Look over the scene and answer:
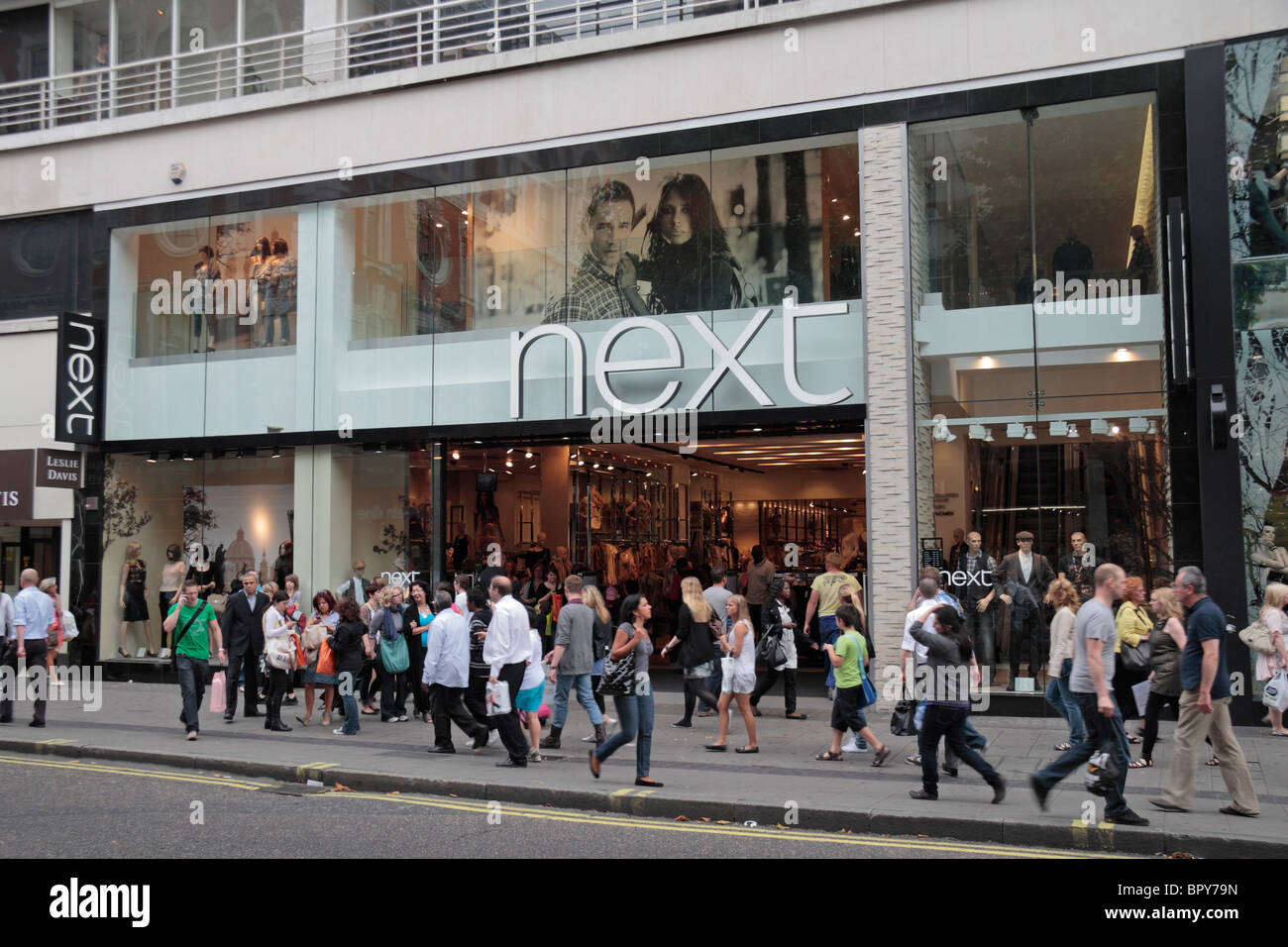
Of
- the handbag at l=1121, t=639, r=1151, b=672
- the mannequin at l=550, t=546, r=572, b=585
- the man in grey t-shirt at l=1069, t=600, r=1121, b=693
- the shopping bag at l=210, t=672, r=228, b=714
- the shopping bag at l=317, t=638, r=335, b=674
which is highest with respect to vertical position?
the mannequin at l=550, t=546, r=572, b=585

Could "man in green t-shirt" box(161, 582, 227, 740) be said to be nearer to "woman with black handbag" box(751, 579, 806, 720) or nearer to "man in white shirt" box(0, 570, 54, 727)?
"man in white shirt" box(0, 570, 54, 727)

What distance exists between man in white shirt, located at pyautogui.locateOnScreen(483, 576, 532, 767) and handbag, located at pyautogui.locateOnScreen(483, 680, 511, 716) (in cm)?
6

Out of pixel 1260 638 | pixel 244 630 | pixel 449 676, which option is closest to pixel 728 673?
pixel 449 676

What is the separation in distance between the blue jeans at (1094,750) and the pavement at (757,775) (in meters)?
0.22

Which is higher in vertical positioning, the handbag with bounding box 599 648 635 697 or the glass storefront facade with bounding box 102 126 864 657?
the glass storefront facade with bounding box 102 126 864 657

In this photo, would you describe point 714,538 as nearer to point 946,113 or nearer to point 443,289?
point 443,289

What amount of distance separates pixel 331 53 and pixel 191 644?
35.2 feet

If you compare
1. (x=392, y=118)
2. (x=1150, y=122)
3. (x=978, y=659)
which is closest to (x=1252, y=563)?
(x=978, y=659)

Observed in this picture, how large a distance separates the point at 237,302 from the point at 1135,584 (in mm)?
14693

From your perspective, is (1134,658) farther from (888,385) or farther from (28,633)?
(28,633)

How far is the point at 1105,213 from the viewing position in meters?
14.1

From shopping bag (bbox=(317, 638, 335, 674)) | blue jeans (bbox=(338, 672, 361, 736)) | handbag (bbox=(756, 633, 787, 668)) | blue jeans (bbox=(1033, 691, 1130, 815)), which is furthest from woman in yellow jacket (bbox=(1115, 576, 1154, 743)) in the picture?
shopping bag (bbox=(317, 638, 335, 674))

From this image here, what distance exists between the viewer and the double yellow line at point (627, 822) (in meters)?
7.89

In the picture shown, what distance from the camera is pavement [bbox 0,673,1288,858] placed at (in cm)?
818
